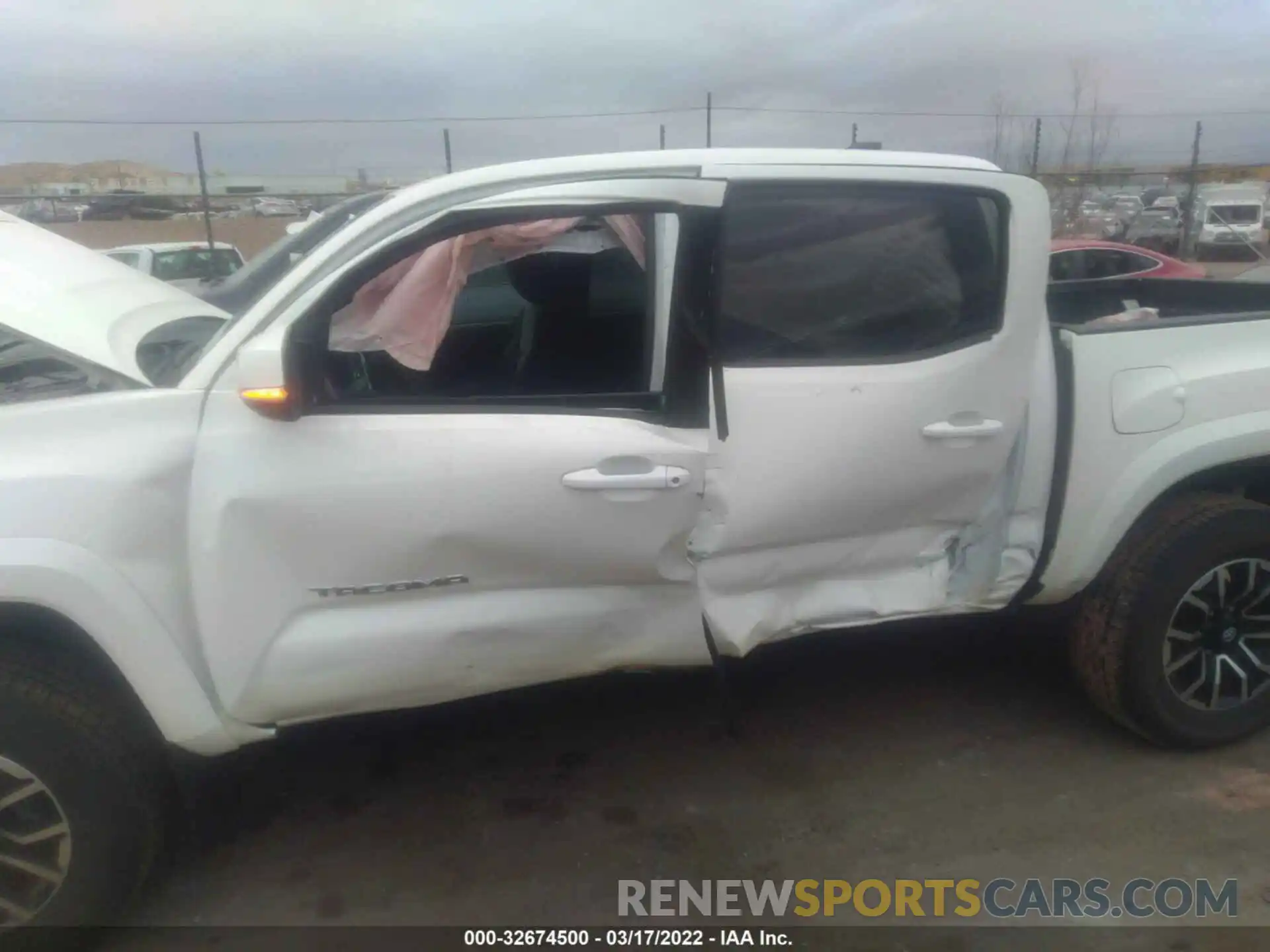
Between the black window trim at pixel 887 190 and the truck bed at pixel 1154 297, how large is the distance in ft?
4.87

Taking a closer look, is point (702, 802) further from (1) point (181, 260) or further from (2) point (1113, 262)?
(1) point (181, 260)

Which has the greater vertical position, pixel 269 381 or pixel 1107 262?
pixel 269 381

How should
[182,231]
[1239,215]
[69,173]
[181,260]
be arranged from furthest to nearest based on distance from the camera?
1. [69,173]
2. [1239,215]
3. [182,231]
4. [181,260]

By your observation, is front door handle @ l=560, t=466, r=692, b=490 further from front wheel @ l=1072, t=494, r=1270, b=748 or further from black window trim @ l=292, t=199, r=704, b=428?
front wheel @ l=1072, t=494, r=1270, b=748

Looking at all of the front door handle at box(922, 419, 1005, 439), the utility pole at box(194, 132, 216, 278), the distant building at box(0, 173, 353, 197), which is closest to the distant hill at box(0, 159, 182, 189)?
the distant building at box(0, 173, 353, 197)

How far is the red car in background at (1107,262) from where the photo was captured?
11594 mm

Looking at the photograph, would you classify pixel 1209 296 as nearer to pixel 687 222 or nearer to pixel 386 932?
pixel 687 222

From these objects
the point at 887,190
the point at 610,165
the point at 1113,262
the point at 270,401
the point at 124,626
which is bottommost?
the point at 1113,262

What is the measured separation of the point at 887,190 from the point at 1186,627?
1.71 metres

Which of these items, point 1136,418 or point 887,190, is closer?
point 887,190

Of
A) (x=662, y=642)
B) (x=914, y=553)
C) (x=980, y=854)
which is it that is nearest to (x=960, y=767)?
(x=980, y=854)

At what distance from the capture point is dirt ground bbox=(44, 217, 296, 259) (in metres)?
15.7

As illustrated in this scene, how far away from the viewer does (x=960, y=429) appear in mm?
2986

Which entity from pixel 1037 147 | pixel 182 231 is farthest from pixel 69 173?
pixel 1037 147
